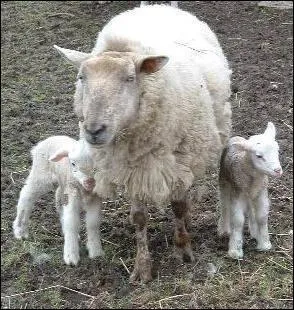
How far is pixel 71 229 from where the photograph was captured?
464cm

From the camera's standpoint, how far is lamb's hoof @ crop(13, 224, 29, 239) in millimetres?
4969

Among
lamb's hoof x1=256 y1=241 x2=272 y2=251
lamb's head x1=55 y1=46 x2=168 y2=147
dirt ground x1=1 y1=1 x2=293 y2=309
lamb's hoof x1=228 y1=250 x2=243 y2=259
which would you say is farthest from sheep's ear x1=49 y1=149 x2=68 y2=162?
lamb's hoof x1=256 y1=241 x2=272 y2=251

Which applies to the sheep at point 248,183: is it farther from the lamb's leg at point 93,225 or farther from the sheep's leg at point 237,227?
the lamb's leg at point 93,225

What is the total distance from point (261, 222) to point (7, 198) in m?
1.97

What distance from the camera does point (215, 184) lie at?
5.64m

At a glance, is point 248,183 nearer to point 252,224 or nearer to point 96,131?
point 252,224

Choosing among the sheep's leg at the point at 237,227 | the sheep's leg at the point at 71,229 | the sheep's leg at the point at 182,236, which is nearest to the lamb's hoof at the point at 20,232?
the sheep's leg at the point at 71,229

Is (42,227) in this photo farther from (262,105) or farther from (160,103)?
(262,105)

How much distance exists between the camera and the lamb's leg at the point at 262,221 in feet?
15.0

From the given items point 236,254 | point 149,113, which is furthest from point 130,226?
→ point 149,113

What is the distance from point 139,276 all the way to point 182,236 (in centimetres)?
38

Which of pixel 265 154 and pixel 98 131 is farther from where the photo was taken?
pixel 265 154

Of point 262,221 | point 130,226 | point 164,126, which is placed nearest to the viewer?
point 164,126

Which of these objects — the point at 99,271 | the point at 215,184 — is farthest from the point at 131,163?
the point at 215,184
